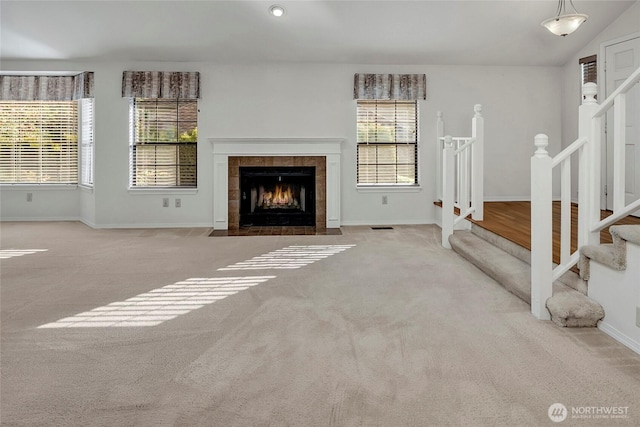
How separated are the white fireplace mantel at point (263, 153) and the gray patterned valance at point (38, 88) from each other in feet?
7.81

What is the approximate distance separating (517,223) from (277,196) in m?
3.50

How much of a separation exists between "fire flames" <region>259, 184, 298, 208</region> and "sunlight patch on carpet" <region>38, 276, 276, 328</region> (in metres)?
3.15

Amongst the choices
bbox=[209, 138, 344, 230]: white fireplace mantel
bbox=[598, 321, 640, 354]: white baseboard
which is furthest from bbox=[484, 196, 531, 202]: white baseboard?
bbox=[598, 321, 640, 354]: white baseboard

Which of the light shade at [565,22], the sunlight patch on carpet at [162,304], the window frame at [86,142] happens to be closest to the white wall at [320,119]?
the window frame at [86,142]

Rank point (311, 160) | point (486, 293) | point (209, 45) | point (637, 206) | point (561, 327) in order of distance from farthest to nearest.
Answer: point (311, 160), point (209, 45), point (486, 293), point (561, 327), point (637, 206)

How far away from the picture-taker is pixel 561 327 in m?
2.66

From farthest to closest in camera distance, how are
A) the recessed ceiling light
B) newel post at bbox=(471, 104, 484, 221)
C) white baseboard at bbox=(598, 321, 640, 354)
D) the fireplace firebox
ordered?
the fireplace firebox < the recessed ceiling light < newel post at bbox=(471, 104, 484, 221) < white baseboard at bbox=(598, 321, 640, 354)

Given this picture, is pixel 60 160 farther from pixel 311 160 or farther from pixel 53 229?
pixel 311 160

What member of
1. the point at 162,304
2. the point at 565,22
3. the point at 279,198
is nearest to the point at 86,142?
the point at 279,198

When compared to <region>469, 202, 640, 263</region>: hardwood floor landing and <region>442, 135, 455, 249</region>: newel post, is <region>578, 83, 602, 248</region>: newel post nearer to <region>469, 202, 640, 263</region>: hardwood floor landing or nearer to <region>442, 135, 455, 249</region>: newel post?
<region>469, 202, 640, 263</region>: hardwood floor landing

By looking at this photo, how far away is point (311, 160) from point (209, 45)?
2084 millimetres

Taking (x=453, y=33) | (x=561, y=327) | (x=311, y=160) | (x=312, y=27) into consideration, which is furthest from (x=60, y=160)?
(x=561, y=327)

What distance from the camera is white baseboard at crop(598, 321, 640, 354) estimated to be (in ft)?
7.59

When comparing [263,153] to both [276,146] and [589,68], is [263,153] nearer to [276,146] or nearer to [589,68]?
[276,146]
